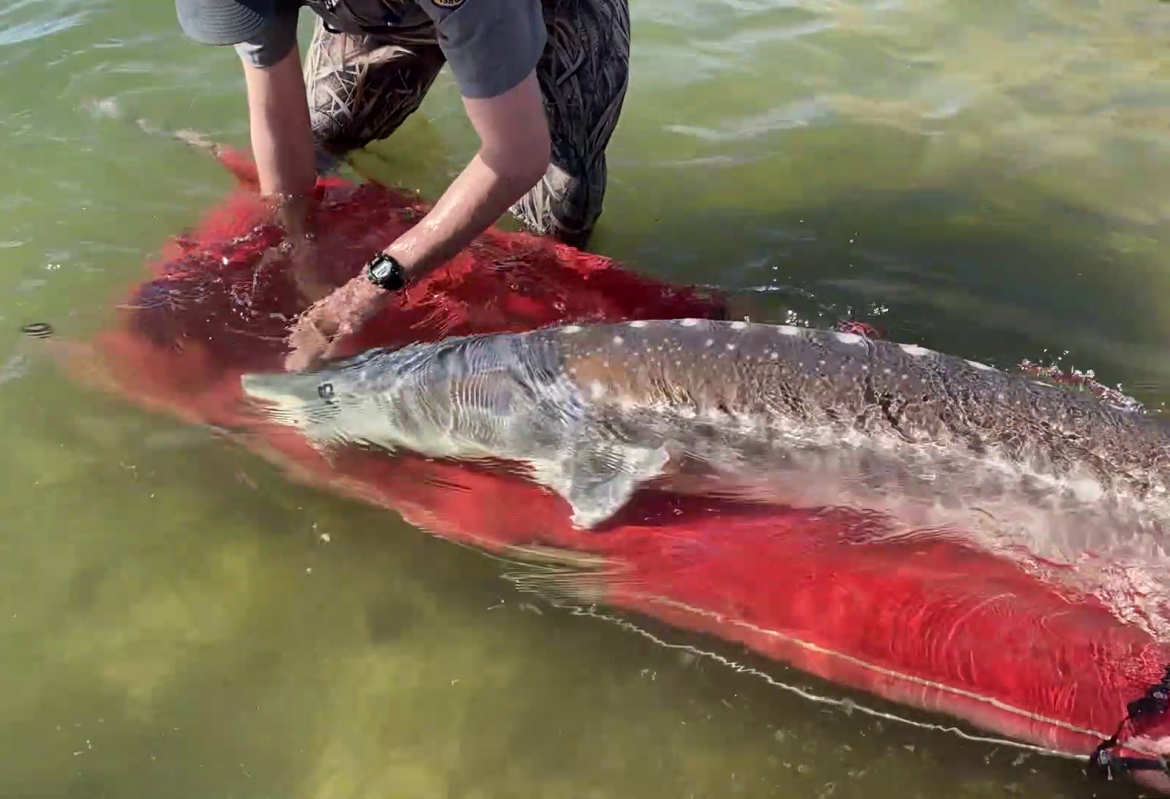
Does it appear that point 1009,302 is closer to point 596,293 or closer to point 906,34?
point 596,293

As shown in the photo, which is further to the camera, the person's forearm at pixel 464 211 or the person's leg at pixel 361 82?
the person's leg at pixel 361 82

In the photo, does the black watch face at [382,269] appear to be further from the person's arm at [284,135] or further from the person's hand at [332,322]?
the person's arm at [284,135]

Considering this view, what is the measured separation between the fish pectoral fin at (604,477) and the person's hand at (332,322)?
908 mm

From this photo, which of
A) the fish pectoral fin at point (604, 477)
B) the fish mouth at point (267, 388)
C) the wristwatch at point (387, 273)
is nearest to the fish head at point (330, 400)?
the fish mouth at point (267, 388)

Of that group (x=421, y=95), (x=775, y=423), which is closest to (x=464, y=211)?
(x=775, y=423)

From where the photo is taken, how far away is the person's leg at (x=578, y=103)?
11.8 ft

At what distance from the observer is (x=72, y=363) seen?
326cm

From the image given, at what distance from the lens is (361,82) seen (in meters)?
4.05

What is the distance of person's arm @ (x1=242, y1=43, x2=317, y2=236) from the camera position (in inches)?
128

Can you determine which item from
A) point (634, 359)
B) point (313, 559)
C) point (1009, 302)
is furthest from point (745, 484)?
point (1009, 302)

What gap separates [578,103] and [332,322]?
4.58ft

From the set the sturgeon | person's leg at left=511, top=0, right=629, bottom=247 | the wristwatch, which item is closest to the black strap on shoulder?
the sturgeon

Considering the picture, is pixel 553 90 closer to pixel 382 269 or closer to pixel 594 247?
pixel 594 247

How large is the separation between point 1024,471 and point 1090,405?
11.5 inches
